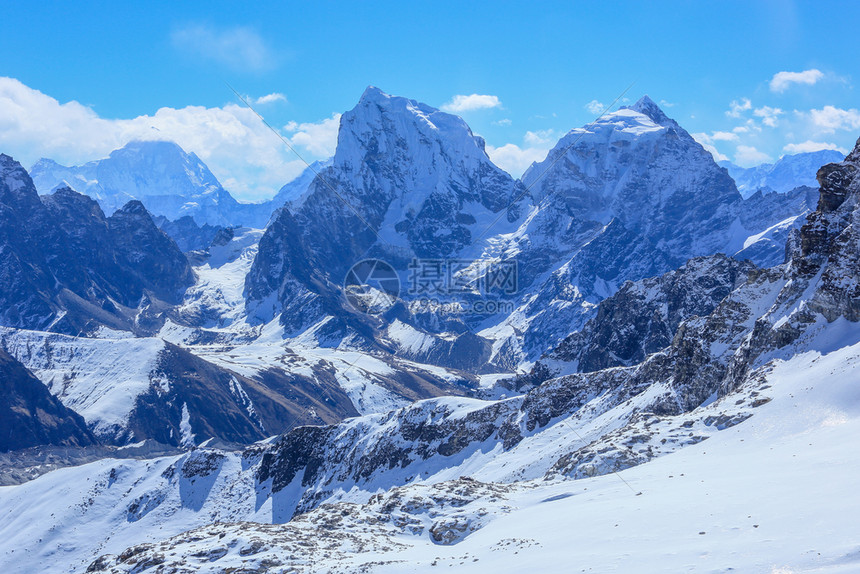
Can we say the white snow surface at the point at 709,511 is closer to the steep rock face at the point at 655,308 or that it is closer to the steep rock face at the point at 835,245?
the steep rock face at the point at 835,245

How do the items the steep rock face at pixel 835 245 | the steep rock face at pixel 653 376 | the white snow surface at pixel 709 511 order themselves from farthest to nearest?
1. the steep rock face at pixel 653 376
2. the steep rock face at pixel 835 245
3. the white snow surface at pixel 709 511

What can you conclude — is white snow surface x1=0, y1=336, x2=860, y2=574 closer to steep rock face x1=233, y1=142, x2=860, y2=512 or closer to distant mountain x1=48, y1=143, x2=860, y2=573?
distant mountain x1=48, y1=143, x2=860, y2=573

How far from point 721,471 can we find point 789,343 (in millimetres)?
27323

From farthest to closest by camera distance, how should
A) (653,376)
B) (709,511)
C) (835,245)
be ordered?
1. (653,376)
2. (835,245)
3. (709,511)

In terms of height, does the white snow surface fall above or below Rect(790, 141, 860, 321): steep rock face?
below

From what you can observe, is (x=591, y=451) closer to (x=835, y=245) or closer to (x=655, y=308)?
(x=835, y=245)

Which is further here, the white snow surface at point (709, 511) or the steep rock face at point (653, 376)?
the steep rock face at point (653, 376)

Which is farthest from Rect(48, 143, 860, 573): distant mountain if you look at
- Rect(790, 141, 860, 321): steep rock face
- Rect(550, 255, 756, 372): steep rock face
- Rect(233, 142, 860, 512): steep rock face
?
Rect(550, 255, 756, 372): steep rock face

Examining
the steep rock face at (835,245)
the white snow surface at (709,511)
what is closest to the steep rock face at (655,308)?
the steep rock face at (835,245)

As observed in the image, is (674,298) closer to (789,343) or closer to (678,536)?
(789,343)

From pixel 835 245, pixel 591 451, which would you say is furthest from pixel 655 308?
pixel 591 451

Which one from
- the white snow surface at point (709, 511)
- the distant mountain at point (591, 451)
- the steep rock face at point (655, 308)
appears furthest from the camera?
the steep rock face at point (655, 308)

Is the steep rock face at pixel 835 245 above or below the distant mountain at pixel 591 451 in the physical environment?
above

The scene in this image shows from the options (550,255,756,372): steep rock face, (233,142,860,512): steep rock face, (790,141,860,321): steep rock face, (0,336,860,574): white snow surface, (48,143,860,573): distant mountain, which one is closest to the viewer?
(0,336,860,574): white snow surface
